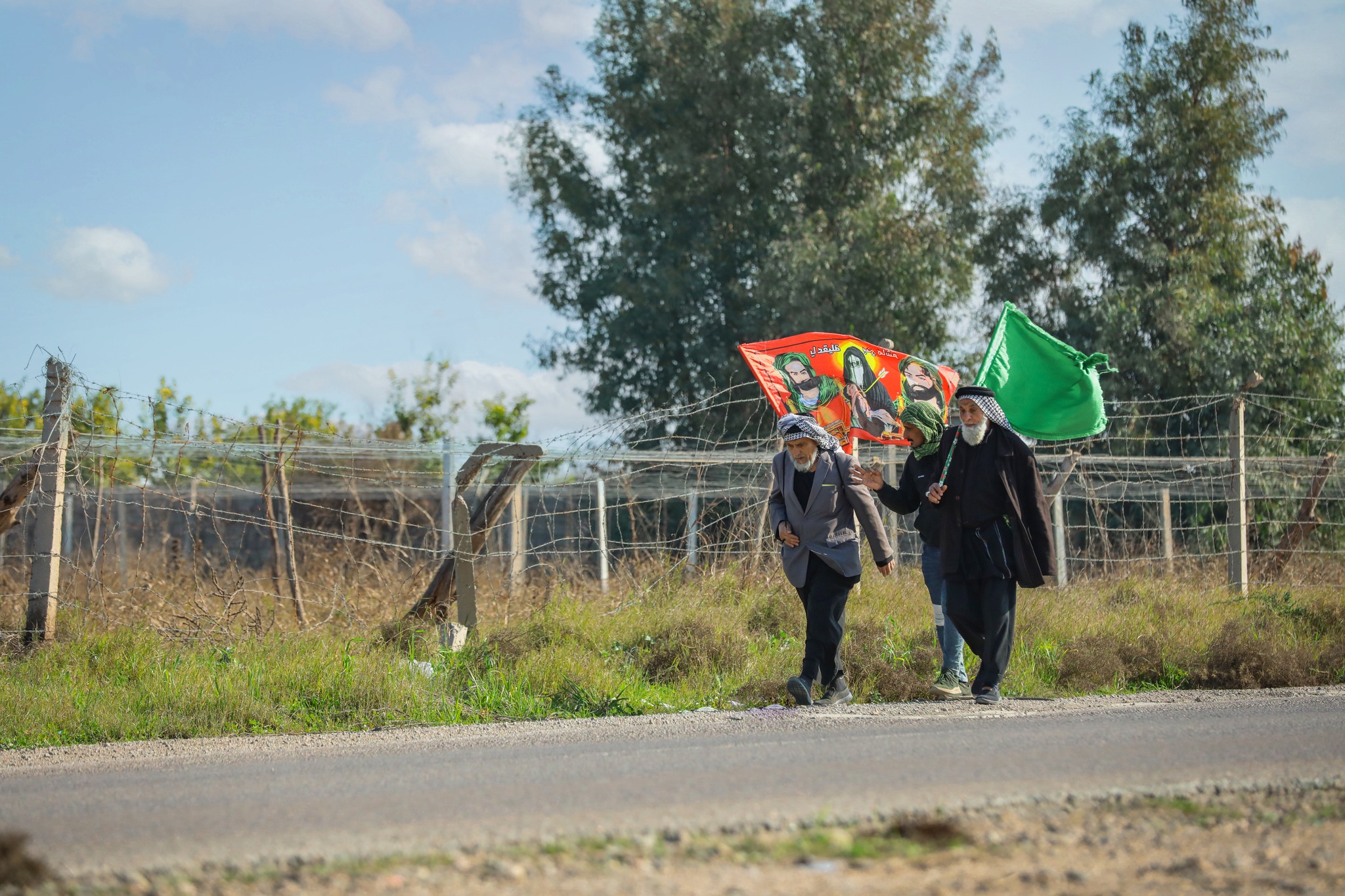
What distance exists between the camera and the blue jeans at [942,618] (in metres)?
7.44

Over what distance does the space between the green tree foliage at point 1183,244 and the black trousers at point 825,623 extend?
1457 cm

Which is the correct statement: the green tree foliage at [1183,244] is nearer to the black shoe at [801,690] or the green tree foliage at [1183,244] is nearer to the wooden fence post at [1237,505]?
the wooden fence post at [1237,505]

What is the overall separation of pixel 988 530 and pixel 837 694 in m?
1.34

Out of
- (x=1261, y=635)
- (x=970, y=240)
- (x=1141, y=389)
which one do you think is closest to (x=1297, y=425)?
(x=1141, y=389)

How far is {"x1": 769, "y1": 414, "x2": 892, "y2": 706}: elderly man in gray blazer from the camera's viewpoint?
23.4ft

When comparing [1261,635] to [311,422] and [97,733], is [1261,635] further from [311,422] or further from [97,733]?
[311,422]

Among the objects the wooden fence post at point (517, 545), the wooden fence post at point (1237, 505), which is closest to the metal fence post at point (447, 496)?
the wooden fence post at point (517, 545)

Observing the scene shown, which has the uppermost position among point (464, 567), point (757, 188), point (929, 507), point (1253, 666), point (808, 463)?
point (757, 188)

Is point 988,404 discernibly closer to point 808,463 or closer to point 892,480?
point 808,463

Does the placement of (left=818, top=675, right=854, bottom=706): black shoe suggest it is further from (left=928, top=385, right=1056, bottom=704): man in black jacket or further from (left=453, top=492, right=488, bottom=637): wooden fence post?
(left=453, top=492, right=488, bottom=637): wooden fence post

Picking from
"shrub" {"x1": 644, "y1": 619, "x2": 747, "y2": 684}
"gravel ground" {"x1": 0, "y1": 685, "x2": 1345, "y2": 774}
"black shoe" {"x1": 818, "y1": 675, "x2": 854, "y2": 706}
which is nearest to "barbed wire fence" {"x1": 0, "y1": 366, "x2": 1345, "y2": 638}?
"shrub" {"x1": 644, "y1": 619, "x2": 747, "y2": 684}

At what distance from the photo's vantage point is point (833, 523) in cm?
719

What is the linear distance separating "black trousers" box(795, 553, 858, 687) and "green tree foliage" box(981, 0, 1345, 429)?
47.8 feet

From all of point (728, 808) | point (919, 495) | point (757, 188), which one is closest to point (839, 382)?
point (919, 495)
